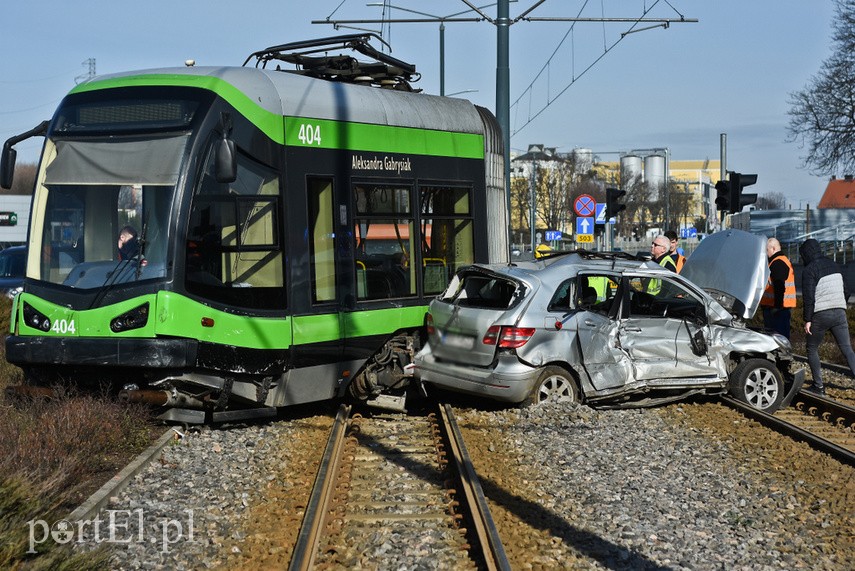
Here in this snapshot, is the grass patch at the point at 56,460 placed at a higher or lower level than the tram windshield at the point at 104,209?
lower

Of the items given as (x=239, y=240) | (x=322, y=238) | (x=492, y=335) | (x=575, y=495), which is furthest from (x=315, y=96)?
(x=575, y=495)

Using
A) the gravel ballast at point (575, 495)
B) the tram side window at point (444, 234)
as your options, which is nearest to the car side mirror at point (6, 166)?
the gravel ballast at point (575, 495)

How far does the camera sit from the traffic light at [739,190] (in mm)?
18391

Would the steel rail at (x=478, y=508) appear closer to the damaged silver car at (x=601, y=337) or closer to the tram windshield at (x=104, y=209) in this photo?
the damaged silver car at (x=601, y=337)

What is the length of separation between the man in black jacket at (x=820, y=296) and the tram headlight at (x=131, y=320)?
Answer: 25.6 ft

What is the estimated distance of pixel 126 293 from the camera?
9.78m

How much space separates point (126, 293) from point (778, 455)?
5854 mm

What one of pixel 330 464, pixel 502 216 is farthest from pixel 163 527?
pixel 502 216

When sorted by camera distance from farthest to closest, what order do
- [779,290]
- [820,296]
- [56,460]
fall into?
[779,290] → [820,296] → [56,460]

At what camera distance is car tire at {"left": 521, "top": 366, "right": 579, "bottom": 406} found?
1154cm

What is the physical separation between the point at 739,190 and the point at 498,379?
8.91 metres

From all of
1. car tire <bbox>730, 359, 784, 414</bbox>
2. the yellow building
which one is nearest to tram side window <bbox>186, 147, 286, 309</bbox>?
car tire <bbox>730, 359, 784, 414</bbox>

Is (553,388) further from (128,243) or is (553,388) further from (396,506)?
(128,243)

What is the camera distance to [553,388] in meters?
11.7
